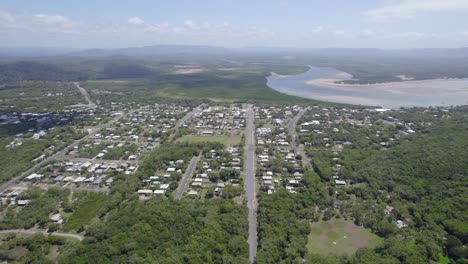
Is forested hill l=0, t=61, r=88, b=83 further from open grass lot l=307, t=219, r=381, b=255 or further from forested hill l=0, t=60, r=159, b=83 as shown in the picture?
open grass lot l=307, t=219, r=381, b=255

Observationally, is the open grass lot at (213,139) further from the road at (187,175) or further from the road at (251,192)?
the road at (187,175)

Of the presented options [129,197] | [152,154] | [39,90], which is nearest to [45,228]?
[129,197]

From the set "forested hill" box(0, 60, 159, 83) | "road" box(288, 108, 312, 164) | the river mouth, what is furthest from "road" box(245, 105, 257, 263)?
"forested hill" box(0, 60, 159, 83)

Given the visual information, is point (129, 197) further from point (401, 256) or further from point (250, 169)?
point (401, 256)

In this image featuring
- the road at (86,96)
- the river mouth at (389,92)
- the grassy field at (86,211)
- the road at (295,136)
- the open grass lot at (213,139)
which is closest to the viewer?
the grassy field at (86,211)

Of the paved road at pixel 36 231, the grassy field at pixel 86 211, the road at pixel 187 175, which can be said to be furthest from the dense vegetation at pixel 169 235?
the road at pixel 187 175

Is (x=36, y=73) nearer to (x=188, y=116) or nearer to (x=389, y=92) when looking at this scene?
(x=188, y=116)
